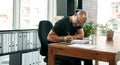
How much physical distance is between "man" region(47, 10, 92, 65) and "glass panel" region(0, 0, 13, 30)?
1073mm

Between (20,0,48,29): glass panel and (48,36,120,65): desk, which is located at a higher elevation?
(20,0,48,29): glass panel

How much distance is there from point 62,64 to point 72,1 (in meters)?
1.84

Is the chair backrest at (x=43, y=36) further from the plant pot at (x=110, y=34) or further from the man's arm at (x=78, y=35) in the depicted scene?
the plant pot at (x=110, y=34)

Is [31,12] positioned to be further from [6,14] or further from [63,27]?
[63,27]

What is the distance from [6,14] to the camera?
3.05 m

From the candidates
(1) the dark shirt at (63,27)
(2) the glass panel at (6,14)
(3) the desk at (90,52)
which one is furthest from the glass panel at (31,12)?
(3) the desk at (90,52)

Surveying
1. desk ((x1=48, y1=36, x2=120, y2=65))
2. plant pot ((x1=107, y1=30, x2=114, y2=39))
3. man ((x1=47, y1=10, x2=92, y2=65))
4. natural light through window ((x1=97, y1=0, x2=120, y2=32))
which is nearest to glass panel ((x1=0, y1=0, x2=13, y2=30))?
man ((x1=47, y1=10, x2=92, y2=65))

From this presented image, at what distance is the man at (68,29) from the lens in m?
2.19

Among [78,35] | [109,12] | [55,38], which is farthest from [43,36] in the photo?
[109,12]

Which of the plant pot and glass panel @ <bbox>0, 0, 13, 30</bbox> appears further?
glass panel @ <bbox>0, 0, 13, 30</bbox>

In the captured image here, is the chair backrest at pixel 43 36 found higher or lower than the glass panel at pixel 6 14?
lower

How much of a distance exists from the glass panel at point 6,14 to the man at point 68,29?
42.3 inches

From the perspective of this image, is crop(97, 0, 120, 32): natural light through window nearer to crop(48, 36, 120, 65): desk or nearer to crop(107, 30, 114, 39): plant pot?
crop(107, 30, 114, 39): plant pot

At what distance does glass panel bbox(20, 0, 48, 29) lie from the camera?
3340 millimetres
